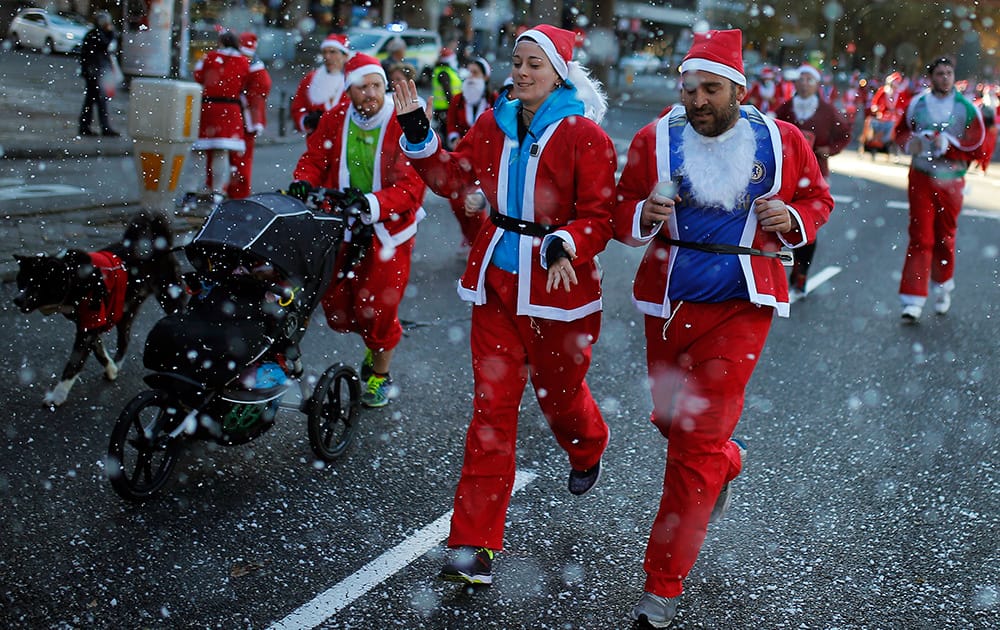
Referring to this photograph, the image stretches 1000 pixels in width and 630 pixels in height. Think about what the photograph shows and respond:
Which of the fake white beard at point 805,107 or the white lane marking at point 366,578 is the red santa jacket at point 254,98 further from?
the white lane marking at point 366,578

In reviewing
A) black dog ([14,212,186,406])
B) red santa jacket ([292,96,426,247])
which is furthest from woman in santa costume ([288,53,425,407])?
black dog ([14,212,186,406])

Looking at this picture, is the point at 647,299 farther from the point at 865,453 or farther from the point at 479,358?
the point at 865,453

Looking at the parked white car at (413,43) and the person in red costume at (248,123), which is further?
the parked white car at (413,43)

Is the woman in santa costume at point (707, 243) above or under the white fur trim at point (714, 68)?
A: under

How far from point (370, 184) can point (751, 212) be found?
240cm

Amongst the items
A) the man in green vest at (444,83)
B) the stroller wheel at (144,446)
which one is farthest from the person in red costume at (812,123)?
the stroller wheel at (144,446)

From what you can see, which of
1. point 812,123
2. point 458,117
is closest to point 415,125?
point 812,123

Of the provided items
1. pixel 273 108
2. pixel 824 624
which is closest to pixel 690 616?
pixel 824 624

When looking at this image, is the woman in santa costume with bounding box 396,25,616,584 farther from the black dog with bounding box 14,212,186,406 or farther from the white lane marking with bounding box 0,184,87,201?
the white lane marking with bounding box 0,184,87,201

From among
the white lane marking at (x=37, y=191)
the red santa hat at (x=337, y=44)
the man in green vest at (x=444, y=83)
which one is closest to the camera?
the white lane marking at (x=37, y=191)

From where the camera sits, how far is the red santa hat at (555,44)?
415 centimetres

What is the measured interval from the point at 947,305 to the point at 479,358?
256 inches

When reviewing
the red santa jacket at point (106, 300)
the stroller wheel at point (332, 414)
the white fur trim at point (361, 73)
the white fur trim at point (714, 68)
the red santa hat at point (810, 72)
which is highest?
the white fur trim at point (714, 68)

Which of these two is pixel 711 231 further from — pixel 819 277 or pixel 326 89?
pixel 326 89
